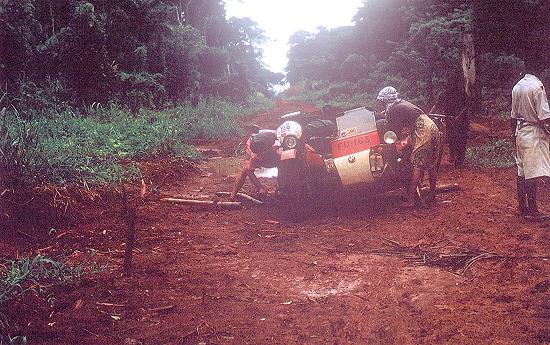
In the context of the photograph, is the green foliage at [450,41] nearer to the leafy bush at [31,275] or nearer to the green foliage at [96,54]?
the leafy bush at [31,275]

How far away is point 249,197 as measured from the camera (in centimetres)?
669

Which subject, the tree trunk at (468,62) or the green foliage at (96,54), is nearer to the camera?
the tree trunk at (468,62)

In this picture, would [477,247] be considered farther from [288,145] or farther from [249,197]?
[249,197]

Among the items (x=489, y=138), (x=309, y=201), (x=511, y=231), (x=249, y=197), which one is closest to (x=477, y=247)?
(x=511, y=231)

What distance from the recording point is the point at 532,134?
508cm

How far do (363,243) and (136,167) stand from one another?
422cm

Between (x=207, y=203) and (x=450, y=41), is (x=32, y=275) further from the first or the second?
(x=450, y=41)

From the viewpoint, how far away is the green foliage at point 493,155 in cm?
841

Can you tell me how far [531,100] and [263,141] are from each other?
10.7 feet

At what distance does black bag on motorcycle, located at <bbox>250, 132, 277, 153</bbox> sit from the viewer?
6254 millimetres

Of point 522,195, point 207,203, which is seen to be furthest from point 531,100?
point 207,203

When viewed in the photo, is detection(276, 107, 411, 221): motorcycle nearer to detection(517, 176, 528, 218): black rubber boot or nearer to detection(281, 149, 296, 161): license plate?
detection(281, 149, 296, 161): license plate

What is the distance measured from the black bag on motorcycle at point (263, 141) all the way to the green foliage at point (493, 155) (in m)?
4.51

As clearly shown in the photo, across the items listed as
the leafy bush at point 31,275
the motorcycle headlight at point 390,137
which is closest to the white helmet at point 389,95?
the motorcycle headlight at point 390,137
